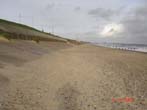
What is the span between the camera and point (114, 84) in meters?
12.2

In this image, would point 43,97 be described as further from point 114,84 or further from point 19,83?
point 114,84

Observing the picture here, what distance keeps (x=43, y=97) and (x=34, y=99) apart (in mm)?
492

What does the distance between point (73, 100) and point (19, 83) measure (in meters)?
3.35

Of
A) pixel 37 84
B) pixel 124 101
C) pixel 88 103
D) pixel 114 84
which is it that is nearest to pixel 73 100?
pixel 88 103

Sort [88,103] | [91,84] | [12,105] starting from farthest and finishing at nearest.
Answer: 1. [91,84]
2. [88,103]
3. [12,105]

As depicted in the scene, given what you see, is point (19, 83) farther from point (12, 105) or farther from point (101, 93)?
point (101, 93)

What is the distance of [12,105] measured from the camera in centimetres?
761

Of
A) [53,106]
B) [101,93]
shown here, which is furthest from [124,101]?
[53,106]

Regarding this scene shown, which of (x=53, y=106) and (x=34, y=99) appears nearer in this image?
(x=53, y=106)

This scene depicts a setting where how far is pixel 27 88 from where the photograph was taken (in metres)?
10.0

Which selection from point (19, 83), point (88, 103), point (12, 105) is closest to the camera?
point (12, 105)

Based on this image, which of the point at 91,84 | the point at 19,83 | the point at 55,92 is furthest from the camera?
the point at 91,84

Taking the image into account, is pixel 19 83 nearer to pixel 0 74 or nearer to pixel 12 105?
pixel 0 74

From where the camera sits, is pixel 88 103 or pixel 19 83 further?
pixel 19 83
